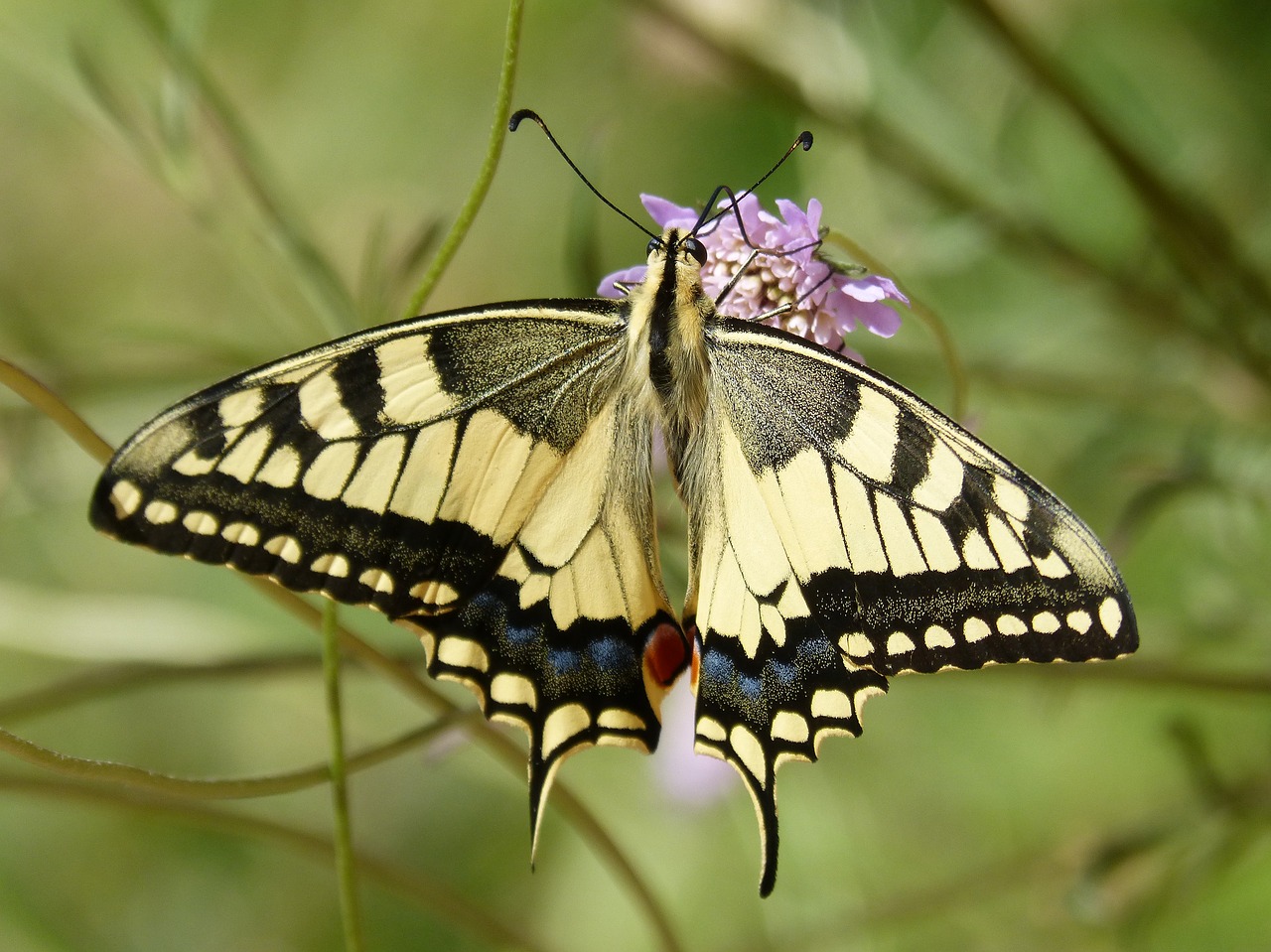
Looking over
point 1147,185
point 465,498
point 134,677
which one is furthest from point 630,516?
point 1147,185

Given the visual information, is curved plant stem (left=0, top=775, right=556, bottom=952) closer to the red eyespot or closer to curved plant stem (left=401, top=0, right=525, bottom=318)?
the red eyespot

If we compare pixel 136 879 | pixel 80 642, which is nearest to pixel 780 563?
pixel 80 642

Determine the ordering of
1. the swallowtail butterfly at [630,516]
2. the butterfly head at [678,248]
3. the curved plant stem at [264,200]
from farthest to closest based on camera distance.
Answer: the curved plant stem at [264,200] → the butterfly head at [678,248] → the swallowtail butterfly at [630,516]

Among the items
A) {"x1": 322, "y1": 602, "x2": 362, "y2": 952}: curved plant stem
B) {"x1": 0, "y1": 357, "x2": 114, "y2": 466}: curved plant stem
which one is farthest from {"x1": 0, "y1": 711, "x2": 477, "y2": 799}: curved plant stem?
{"x1": 0, "y1": 357, "x2": 114, "y2": 466}: curved plant stem

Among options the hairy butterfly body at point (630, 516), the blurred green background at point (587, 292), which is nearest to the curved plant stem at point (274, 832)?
the blurred green background at point (587, 292)

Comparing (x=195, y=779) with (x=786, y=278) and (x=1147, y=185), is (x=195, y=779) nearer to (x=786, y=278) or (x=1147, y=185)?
(x=786, y=278)

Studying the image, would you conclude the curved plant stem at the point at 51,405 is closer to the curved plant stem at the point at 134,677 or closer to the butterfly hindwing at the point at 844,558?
the curved plant stem at the point at 134,677
